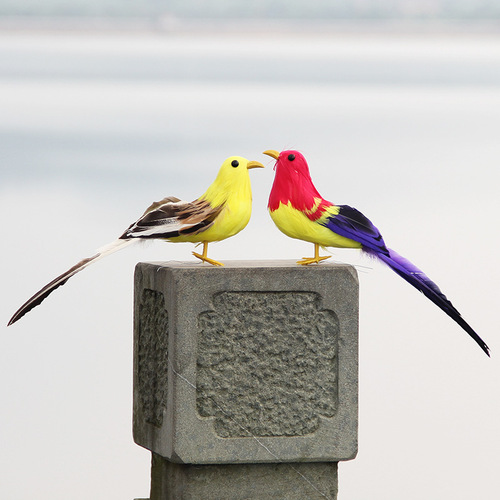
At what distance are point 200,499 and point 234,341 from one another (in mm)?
862

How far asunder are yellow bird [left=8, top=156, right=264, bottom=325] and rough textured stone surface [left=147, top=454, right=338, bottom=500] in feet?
3.62

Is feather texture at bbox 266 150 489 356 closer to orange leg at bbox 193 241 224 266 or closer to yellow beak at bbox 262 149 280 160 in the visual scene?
yellow beak at bbox 262 149 280 160

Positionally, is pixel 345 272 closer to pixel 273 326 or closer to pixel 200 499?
pixel 273 326

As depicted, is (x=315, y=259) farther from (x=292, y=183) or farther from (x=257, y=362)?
(x=257, y=362)

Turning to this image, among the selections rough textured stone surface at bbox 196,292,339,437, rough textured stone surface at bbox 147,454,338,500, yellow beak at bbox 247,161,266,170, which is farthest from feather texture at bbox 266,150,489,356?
rough textured stone surface at bbox 147,454,338,500

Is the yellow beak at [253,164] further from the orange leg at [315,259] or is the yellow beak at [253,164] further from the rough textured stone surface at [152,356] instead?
the rough textured stone surface at [152,356]

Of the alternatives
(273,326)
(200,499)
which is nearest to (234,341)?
(273,326)

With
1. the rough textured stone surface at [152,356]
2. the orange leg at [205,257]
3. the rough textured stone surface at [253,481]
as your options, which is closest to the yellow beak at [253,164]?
the orange leg at [205,257]

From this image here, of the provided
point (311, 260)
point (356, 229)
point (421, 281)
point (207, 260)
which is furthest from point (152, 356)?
point (421, 281)

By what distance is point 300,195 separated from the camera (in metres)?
8.30

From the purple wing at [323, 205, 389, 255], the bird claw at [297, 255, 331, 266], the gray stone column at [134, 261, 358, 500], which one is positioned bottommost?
the gray stone column at [134, 261, 358, 500]

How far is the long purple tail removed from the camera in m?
8.30

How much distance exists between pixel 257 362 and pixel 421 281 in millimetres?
961

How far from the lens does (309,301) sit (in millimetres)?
8289
